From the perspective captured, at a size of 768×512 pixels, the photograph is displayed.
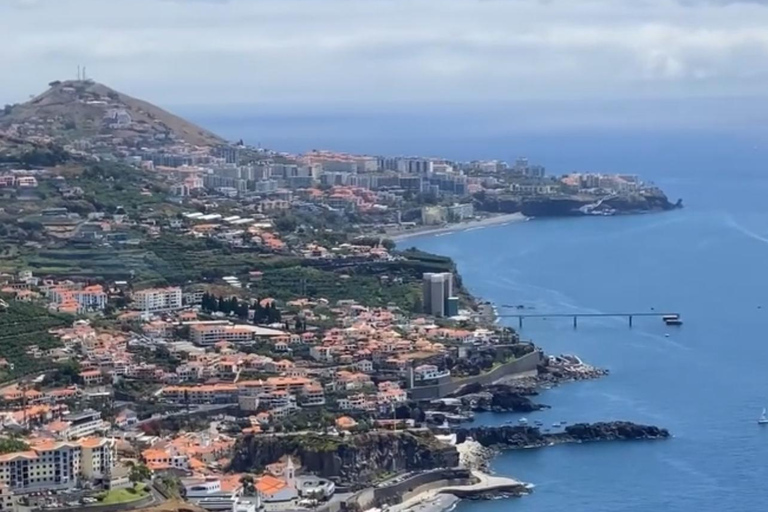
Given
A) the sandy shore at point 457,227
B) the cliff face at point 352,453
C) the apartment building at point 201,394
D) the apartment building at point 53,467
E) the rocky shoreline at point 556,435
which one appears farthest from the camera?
the sandy shore at point 457,227

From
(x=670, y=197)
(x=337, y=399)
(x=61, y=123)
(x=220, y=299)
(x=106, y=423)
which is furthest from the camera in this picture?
(x=670, y=197)

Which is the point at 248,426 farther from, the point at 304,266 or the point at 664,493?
the point at 304,266

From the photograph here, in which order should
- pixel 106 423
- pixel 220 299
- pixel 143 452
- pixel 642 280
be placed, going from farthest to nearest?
pixel 642 280
pixel 220 299
pixel 106 423
pixel 143 452

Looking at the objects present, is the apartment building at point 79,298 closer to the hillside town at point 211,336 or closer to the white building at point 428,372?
the hillside town at point 211,336

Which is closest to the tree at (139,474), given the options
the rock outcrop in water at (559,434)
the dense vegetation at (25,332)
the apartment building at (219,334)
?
the rock outcrop in water at (559,434)

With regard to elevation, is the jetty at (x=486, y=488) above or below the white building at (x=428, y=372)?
below

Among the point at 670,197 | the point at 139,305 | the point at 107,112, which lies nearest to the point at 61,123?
the point at 107,112

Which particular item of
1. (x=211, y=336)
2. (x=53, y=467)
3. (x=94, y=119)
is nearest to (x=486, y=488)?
(x=53, y=467)

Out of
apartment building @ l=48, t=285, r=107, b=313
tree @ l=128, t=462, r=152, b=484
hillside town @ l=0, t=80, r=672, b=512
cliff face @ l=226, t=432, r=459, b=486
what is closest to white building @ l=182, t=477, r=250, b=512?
hillside town @ l=0, t=80, r=672, b=512

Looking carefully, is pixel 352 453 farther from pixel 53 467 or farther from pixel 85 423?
pixel 53 467
